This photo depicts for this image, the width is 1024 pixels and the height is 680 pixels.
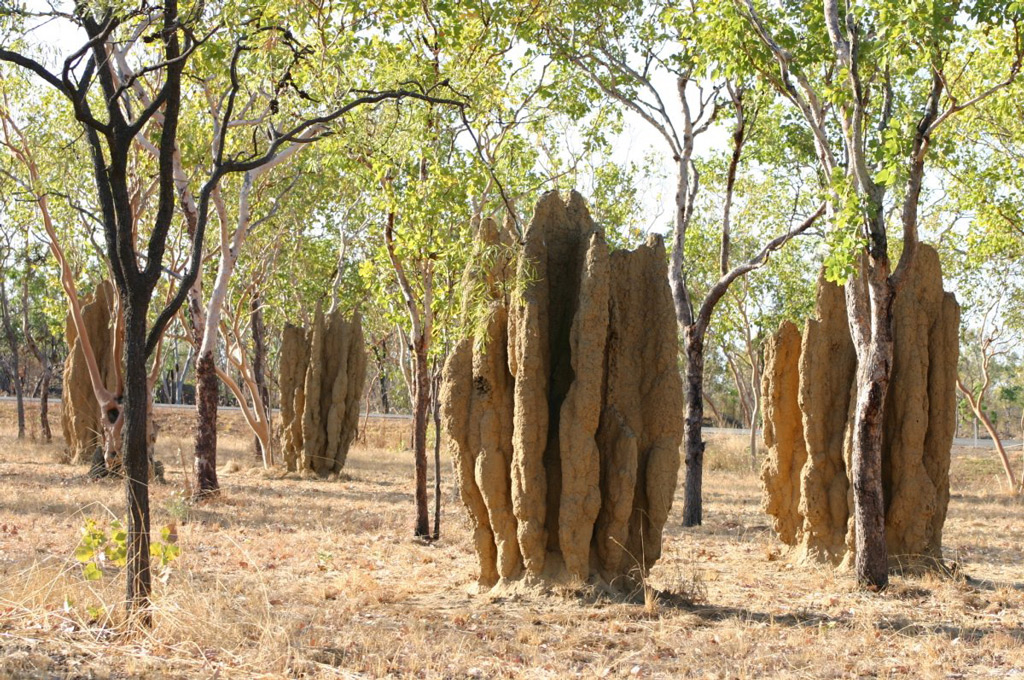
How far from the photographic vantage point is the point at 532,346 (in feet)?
27.8

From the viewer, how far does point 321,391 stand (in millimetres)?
20297

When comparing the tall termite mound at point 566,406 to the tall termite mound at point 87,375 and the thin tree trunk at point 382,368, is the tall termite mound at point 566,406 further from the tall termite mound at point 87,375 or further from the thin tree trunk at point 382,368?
the thin tree trunk at point 382,368

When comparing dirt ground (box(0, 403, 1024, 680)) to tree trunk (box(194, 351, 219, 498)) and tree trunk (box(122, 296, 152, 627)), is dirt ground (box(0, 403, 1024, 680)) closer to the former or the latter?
tree trunk (box(122, 296, 152, 627))

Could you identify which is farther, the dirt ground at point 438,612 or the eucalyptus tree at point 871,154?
the eucalyptus tree at point 871,154

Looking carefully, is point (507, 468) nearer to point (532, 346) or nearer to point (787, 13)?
point (532, 346)

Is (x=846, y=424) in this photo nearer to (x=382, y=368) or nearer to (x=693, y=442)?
(x=693, y=442)

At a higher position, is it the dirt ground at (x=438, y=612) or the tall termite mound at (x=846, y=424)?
the tall termite mound at (x=846, y=424)

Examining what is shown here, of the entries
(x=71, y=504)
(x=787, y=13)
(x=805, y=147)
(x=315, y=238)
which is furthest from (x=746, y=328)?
(x=71, y=504)

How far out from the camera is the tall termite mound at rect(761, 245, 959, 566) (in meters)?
10.1

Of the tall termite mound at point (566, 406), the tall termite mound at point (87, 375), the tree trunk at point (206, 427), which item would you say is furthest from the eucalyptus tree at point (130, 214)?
the tall termite mound at point (87, 375)

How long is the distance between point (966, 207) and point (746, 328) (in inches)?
499

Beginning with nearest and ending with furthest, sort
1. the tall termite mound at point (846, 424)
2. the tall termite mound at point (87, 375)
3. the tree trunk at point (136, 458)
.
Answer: the tree trunk at point (136, 458) < the tall termite mound at point (846, 424) < the tall termite mound at point (87, 375)

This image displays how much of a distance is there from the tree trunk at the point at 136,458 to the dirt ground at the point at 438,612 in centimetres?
21

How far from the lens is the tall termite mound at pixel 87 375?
1859cm
